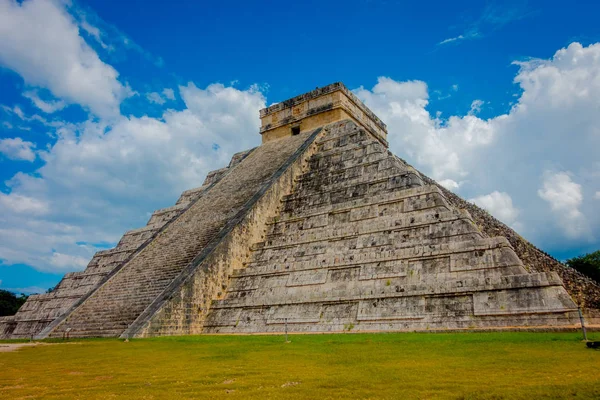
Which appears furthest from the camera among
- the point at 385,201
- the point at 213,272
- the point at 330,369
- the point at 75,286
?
the point at 75,286

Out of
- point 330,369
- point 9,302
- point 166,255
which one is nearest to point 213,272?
point 166,255

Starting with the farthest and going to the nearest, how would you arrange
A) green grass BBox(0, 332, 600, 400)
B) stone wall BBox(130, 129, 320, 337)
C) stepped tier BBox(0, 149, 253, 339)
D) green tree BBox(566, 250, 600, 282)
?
green tree BBox(566, 250, 600, 282), stepped tier BBox(0, 149, 253, 339), stone wall BBox(130, 129, 320, 337), green grass BBox(0, 332, 600, 400)

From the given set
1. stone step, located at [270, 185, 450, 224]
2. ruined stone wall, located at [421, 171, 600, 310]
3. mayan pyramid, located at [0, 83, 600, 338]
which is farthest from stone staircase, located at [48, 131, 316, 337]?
ruined stone wall, located at [421, 171, 600, 310]

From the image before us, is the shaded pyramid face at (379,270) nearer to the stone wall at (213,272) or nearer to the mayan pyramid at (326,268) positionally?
the mayan pyramid at (326,268)

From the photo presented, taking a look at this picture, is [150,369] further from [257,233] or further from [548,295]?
[257,233]

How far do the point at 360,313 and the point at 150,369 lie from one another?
505 centimetres

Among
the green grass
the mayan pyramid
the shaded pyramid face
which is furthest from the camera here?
the mayan pyramid

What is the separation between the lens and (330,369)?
584 cm

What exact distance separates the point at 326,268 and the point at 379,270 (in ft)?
4.82

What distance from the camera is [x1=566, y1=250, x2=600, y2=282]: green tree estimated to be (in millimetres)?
21797

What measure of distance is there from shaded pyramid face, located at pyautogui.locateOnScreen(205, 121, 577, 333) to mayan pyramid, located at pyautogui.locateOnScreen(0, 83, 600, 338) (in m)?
0.03

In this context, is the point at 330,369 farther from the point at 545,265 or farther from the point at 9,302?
the point at 9,302

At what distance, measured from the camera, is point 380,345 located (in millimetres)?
7559

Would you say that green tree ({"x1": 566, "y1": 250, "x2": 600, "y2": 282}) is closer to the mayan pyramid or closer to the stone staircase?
the mayan pyramid
